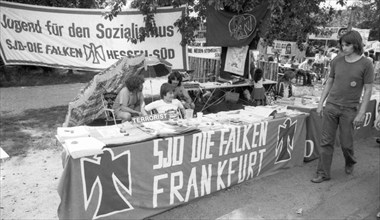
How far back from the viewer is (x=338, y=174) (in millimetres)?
4617

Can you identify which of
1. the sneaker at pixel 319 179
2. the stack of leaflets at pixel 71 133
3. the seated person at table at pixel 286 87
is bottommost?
the sneaker at pixel 319 179

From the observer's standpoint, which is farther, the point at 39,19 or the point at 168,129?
the point at 39,19

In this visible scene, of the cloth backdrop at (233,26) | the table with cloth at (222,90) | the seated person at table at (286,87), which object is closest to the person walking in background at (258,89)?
the table with cloth at (222,90)

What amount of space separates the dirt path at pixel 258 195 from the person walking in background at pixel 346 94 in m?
0.38

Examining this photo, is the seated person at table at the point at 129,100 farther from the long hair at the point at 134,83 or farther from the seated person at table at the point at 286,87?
the seated person at table at the point at 286,87

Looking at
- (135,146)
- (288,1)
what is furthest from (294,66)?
(135,146)

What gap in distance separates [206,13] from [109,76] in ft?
9.12

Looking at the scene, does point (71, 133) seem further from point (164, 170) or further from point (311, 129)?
point (311, 129)

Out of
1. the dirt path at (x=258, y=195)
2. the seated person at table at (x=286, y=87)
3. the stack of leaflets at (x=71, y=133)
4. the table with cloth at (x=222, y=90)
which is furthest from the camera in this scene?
the table with cloth at (x=222, y=90)

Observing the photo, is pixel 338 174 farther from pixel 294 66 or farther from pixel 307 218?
pixel 294 66

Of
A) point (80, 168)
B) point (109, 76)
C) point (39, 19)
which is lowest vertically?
point (80, 168)

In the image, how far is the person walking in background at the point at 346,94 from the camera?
3891 mm

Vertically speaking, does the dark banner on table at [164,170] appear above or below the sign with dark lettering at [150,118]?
below

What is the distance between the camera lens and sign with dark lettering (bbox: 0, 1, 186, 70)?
6273mm
